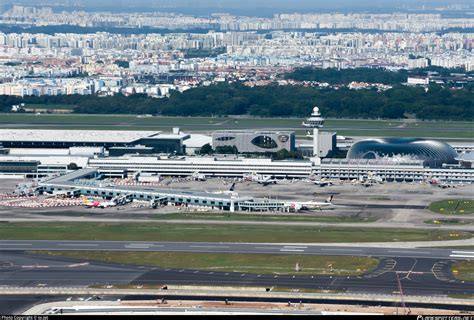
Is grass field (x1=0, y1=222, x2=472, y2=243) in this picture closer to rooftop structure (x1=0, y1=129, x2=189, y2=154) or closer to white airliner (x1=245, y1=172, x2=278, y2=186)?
white airliner (x1=245, y1=172, x2=278, y2=186)

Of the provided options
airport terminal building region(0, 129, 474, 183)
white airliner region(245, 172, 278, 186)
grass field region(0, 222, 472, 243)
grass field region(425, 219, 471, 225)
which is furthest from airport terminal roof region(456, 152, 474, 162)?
grass field region(0, 222, 472, 243)

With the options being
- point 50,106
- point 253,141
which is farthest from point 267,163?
point 50,106

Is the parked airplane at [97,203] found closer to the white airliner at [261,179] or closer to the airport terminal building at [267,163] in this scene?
the airport terminal building at [267,163]

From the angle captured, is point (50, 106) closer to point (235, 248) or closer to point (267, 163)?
point (267, 163)

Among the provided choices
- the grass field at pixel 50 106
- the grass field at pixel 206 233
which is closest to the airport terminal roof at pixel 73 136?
the grass field at pixel 206 233

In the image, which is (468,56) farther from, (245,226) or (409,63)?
(245,226)

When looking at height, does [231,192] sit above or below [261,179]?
above

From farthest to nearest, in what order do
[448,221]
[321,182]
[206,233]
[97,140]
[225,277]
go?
[97,140], [321,182], [448,221], [206,233], [225,277]
